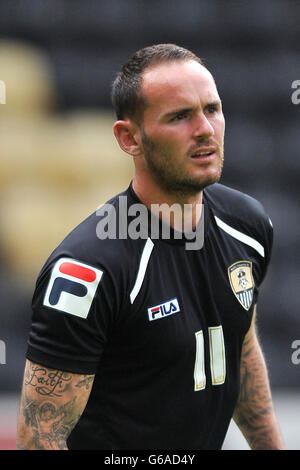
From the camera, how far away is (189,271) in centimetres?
273

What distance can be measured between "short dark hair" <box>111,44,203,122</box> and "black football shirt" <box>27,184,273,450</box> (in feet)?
0.91

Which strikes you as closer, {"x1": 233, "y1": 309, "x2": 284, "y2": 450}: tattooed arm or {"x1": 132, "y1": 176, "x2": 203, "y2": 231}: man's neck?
{"x1": 132, "y1": 176, "x2": 203, "y2": 231}: man's neck

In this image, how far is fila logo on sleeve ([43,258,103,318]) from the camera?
246 centimetres

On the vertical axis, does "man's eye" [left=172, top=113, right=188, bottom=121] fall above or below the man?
above

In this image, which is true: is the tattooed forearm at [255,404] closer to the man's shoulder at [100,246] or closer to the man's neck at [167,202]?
the man's neck at [167,202]

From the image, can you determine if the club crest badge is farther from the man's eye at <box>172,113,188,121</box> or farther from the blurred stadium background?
the blurred stadium background

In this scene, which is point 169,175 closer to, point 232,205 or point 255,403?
point 232,205

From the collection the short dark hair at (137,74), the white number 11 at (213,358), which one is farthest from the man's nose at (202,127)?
the white number 11 at (213,358)

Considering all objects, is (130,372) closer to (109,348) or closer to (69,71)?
(109,348)

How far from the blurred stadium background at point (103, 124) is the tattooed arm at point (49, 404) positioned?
3.49 meters

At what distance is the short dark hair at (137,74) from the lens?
8.69 ft

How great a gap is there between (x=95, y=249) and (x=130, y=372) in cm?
41

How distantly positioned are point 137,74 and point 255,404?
130cm

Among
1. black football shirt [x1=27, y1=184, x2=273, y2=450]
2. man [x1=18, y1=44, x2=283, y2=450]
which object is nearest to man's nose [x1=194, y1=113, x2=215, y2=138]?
man [x1=18, y1=44, x2=283, y2=450]
